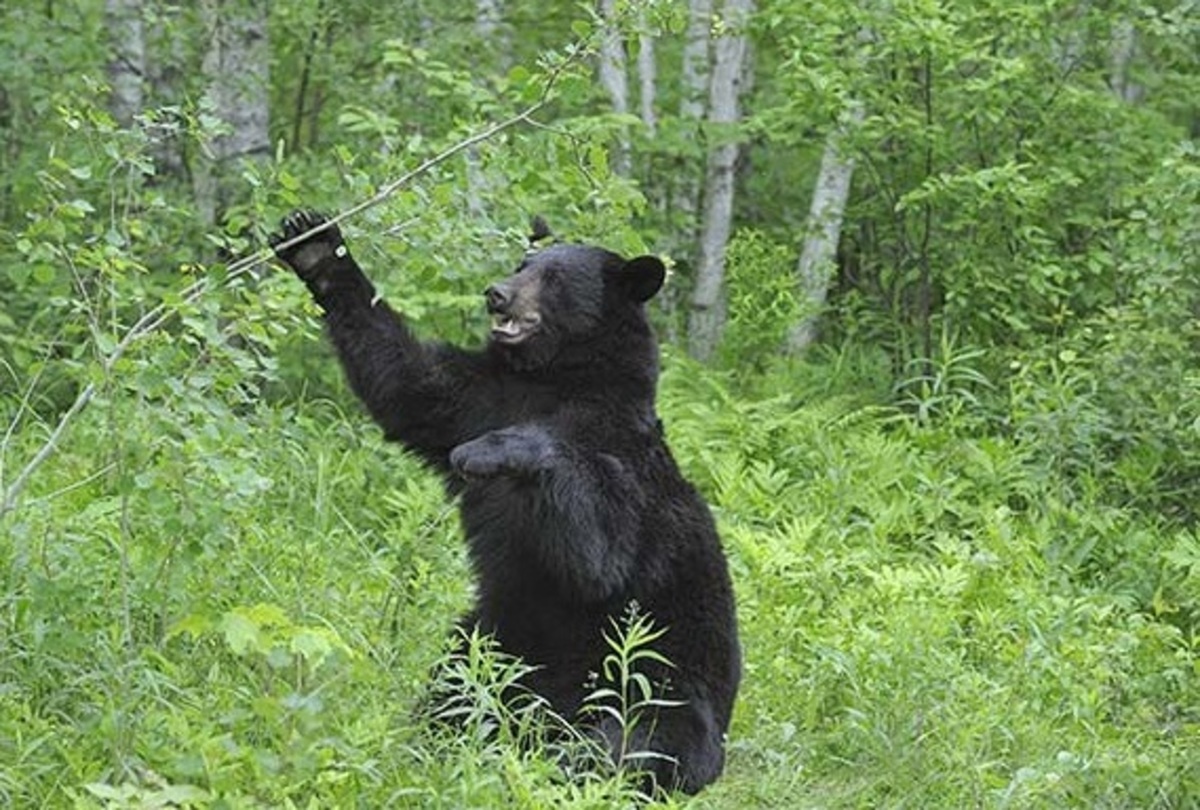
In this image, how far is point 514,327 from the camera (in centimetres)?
661

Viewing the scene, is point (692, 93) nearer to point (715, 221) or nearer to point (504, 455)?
point (715, 221)

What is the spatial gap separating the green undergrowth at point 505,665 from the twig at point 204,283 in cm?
12

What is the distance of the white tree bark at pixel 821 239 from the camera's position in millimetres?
11766

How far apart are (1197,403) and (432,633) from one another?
3.67 meters

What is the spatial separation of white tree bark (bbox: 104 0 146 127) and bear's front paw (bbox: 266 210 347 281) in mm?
4829

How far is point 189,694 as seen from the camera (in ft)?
19.4

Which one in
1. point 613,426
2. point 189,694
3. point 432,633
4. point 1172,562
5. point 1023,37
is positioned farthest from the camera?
point 1023,37

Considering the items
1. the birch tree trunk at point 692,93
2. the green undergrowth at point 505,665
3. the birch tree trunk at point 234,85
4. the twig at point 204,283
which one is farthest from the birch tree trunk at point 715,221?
the twig at point 204,283

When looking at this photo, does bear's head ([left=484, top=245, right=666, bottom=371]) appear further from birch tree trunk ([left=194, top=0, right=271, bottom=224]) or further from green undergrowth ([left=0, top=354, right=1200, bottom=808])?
birch tree trunk ([left=194, top=0, right=271, bottom=224])

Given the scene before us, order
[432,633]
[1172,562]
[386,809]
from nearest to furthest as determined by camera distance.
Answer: [386,809], [432,633], [1172,562]

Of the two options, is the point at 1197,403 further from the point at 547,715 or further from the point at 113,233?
the point at 113,233

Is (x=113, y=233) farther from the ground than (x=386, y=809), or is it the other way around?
(x=113, y=233)

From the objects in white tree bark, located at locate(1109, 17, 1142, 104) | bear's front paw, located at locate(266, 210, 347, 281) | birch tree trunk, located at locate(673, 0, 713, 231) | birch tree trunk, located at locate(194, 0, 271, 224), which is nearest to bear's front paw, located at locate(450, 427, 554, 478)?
bear's front paw, located at locate(266, 210, 347, 281)

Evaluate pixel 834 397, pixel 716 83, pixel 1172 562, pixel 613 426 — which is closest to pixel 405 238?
pixel 613 426
